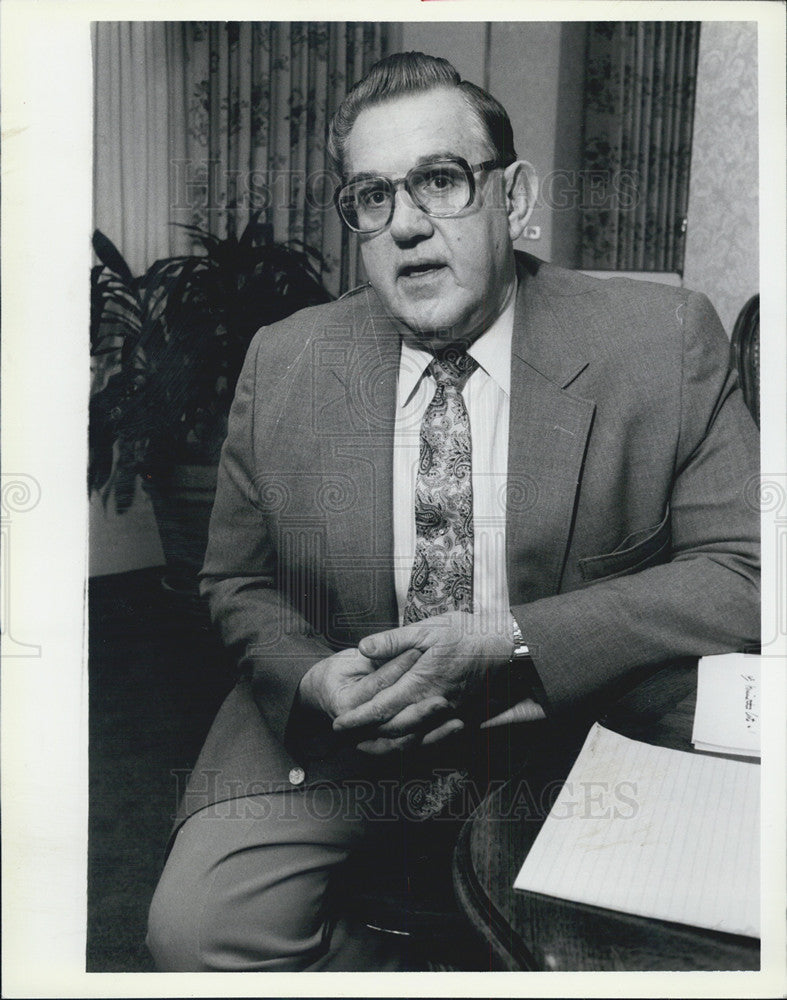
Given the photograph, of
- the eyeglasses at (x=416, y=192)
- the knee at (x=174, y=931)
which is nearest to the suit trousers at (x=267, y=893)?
the knee at (x=174, y=931)

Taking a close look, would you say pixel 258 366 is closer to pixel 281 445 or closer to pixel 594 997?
pixel 281 445

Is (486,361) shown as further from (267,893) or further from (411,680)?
(267,893)

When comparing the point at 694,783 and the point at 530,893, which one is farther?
the point at 694,783

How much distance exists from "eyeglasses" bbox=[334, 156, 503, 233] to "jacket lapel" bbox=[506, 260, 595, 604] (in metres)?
0.14

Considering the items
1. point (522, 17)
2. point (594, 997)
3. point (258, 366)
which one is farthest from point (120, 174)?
point (594, 997)

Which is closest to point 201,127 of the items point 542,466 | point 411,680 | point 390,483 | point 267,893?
point 390,483

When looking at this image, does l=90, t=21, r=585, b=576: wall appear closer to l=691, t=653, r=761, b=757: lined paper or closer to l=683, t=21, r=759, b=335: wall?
l=683, t=21, r=759, b=335: wall

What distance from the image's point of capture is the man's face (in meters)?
1.23

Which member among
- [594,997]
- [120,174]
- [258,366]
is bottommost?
[594,997]

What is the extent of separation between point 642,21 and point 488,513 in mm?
765

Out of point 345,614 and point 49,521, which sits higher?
point 49,521

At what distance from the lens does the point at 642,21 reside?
4.32 feet

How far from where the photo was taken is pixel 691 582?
1245 mm

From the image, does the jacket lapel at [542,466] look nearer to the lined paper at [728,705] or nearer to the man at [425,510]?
the man at [425,510]
